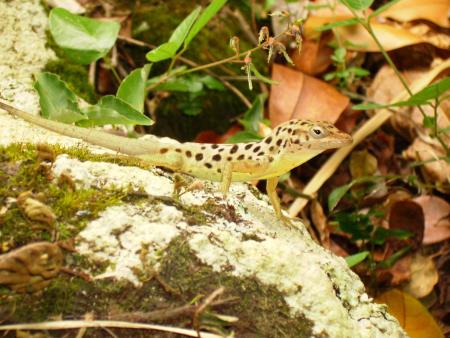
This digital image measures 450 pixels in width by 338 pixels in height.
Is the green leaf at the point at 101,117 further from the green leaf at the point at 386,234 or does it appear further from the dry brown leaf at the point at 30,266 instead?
the green leaf at the point at 386,234

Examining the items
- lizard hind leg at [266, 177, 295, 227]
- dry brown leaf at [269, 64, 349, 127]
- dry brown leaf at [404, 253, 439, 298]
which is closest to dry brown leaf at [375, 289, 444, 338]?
dry brown leaf at [404, 253, 439, 298]

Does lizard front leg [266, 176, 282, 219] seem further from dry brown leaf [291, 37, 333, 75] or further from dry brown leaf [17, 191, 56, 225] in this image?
dry brown leaf [291, 37, 333, 75]

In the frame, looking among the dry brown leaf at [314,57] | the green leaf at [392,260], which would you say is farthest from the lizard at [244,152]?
the dry brown leaf at [314,57]

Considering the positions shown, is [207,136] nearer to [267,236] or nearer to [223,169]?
[223,169]

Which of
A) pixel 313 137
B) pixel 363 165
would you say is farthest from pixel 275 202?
pixel 363 165

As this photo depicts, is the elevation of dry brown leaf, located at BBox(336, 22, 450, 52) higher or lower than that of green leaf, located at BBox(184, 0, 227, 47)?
lower

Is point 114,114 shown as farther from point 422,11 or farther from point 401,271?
point 422,11

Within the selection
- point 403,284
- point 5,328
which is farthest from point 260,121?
point 5,328
